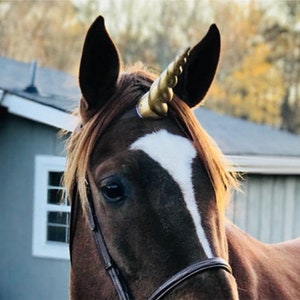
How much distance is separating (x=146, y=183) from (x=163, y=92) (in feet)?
0.95

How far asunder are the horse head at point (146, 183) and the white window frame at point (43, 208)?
455 cm

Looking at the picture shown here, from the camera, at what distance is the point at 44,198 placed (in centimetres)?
627

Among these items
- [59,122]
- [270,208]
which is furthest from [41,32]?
[270,208]

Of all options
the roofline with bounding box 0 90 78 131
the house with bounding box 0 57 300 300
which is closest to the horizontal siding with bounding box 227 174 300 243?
the house with bounding box 0 57 300 300

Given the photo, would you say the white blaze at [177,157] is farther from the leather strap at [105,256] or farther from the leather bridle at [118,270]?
the leather strap at [105,256]

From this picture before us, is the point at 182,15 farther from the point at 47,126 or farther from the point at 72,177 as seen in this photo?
the point at 72,177

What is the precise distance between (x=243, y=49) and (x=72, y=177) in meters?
24.7

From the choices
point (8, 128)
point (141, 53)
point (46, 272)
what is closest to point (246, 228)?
point (46, 272)

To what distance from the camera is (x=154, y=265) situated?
144 centimetres

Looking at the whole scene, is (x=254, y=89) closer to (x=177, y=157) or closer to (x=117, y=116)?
(x=117, y=116)

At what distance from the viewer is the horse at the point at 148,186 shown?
1.41 metres

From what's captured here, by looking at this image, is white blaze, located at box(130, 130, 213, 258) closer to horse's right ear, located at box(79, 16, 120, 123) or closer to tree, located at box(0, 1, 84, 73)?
horse's right ear, located at box(79, 16, 120, 123)

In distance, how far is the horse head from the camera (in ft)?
4.63

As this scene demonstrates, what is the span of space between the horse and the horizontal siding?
490 cm
